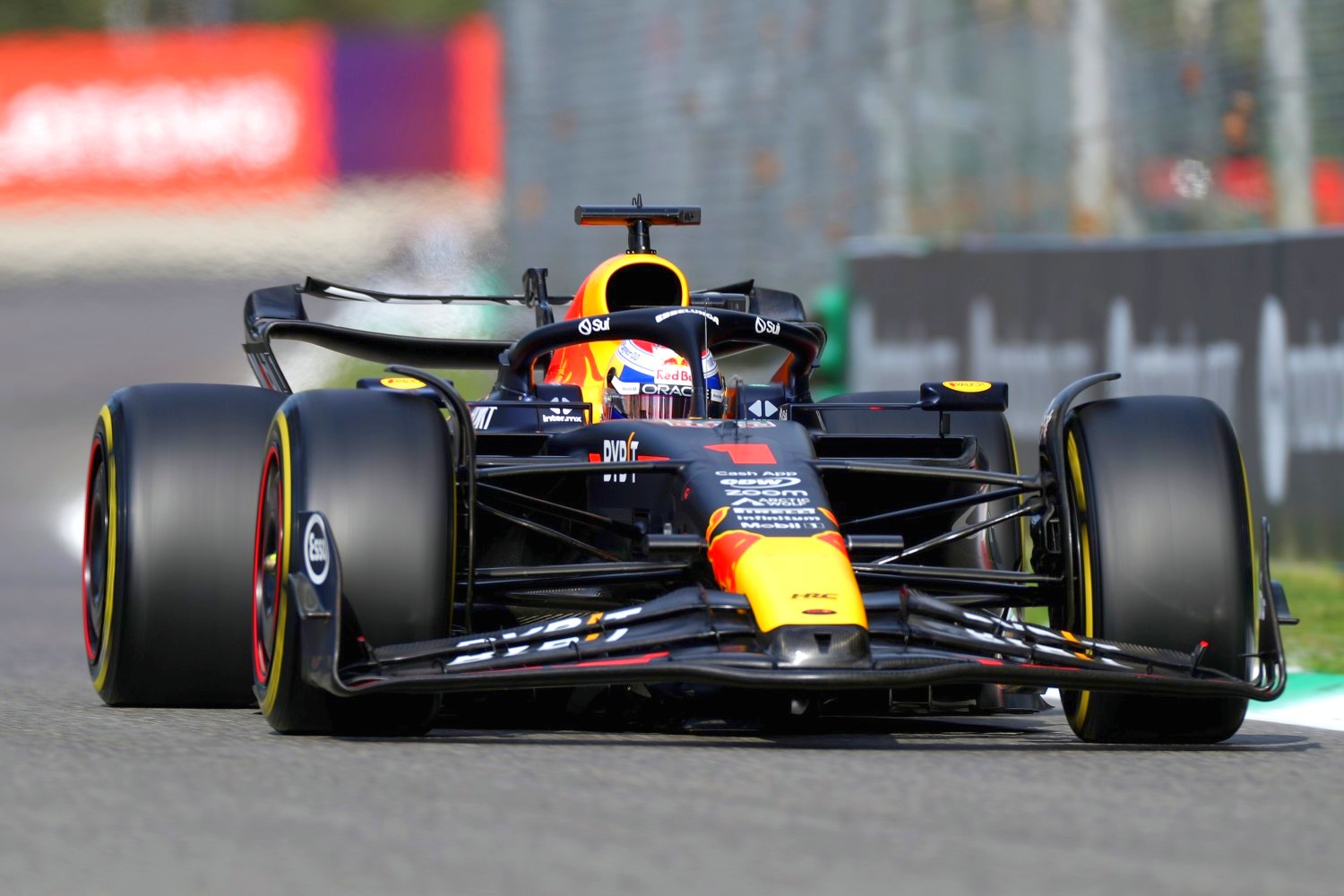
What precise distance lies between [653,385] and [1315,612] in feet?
13.2

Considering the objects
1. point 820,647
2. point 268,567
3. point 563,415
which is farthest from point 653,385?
point 820,647

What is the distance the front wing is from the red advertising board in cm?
1481

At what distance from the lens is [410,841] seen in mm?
4219

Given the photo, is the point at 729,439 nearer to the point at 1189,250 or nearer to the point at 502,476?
the point at 502,476

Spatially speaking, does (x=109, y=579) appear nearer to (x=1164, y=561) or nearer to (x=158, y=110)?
(x=1164, y=561)

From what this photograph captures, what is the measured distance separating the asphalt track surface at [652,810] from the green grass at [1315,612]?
79.3 inches

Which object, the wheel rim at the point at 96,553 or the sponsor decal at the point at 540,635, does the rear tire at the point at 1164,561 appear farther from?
the wheel rim at the point at 96,553

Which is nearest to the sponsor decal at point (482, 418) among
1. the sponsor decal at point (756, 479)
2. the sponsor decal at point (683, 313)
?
the sponsor decal at point (683, 313)

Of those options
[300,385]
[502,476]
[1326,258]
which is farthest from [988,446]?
[300,385]

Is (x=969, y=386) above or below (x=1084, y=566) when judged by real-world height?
above

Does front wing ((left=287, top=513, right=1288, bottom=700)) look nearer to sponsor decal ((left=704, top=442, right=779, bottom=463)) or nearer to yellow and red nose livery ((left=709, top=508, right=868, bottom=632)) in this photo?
yellow and red nose livery ((left=709, top=508, right=868, bottom=632))

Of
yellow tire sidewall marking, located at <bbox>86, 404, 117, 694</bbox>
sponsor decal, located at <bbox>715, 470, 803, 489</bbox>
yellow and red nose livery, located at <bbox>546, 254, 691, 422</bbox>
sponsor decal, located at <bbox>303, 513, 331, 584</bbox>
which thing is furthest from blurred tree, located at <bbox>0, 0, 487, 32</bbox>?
sponsor decal, located at <bbox>303, 513, 331, 584</bbox>

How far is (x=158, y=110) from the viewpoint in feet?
75.4

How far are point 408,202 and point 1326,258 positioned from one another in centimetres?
921
